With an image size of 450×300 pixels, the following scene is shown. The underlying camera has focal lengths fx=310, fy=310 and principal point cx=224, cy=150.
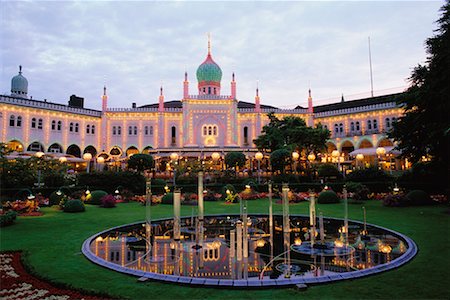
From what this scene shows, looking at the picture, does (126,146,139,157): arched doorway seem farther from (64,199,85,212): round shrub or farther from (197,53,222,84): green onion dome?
(64,199,85,212): round shrub

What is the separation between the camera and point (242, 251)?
9031 mm

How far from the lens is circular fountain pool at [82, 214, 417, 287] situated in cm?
706

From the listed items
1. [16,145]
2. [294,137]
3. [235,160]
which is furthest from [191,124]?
[16,145]

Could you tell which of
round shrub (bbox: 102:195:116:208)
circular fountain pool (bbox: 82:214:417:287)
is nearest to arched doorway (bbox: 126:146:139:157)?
round shrub (bbox: 102:195:116:208)

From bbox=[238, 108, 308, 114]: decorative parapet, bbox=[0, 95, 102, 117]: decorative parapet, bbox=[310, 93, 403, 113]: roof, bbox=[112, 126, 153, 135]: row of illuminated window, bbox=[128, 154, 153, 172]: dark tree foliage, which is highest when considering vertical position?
bbox=[310, 93, 403, 113]: roof

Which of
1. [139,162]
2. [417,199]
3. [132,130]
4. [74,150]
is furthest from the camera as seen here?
[132,130]

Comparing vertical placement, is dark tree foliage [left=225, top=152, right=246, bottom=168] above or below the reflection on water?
above

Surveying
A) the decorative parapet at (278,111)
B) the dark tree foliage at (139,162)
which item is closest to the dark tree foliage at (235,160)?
the dark tree foliage at (139,162)

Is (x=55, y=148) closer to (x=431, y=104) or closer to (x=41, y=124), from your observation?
(x=41, y=124)

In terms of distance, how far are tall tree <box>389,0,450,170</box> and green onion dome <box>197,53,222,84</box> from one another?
34.8 meters

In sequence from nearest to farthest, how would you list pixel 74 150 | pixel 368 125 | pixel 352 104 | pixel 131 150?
pixel 368 125, pixel 74 150, pixel 131 150, pixel 352 104

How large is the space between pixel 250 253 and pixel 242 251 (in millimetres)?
256

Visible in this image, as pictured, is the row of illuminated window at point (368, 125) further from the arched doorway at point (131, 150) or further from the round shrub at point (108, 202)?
the round shrub at point (108, 202)

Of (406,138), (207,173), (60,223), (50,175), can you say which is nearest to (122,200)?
(50,175)
